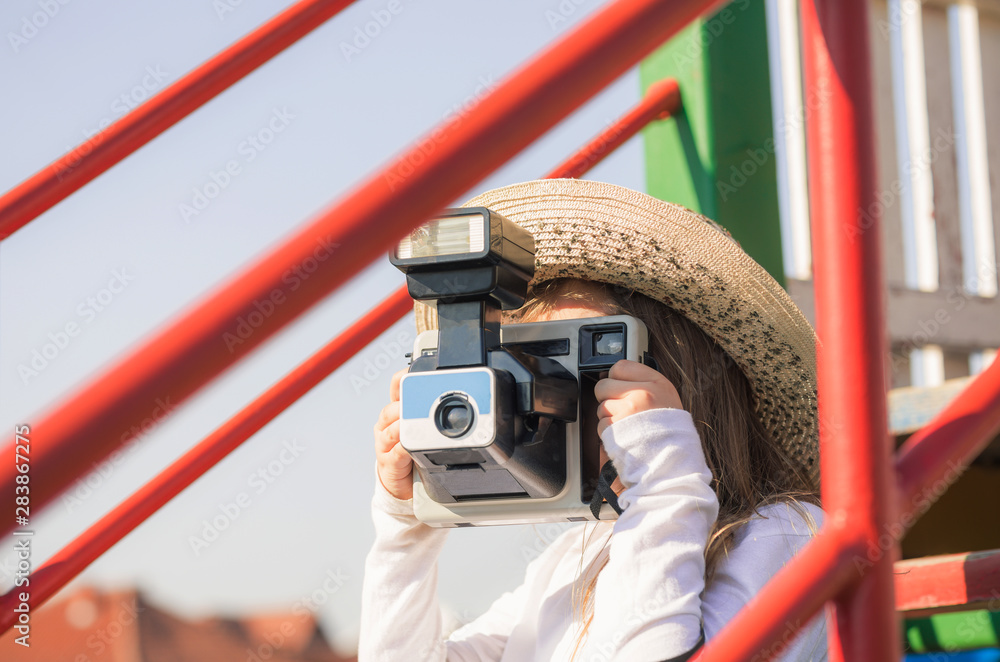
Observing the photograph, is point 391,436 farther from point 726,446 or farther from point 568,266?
point 726,446

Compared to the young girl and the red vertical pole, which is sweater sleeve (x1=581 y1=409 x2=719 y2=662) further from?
the red vertical pole

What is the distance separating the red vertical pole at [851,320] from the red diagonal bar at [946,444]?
0.10ft

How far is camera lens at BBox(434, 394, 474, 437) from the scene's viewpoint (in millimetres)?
779

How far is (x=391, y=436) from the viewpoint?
102cm

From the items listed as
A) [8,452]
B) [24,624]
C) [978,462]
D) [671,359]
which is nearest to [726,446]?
[671,359]

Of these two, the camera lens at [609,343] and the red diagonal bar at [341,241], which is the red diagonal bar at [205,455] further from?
the red diagonal bar at [341,241]

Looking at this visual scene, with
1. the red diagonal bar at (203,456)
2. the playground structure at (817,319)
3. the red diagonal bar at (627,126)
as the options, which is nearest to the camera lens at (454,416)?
the playground structure at (817,319)

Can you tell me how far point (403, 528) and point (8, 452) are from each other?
809mm

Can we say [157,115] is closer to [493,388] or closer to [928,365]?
[493,388]

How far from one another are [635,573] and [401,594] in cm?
36

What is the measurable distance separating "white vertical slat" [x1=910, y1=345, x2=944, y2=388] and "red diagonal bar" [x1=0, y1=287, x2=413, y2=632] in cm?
154

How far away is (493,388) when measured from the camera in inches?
30.6

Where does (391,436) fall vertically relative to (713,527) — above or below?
above

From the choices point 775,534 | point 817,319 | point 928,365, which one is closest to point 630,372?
point 775,534
